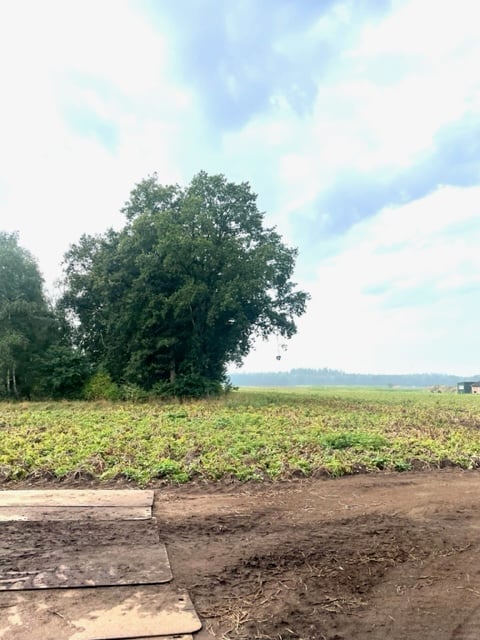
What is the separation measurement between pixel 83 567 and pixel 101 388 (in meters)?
19.4

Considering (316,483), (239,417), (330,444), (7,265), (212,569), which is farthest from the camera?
(7,265)

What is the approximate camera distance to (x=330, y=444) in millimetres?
8484

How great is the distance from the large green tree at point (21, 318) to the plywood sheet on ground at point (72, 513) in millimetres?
17807

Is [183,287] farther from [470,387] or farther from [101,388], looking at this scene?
[470,387]

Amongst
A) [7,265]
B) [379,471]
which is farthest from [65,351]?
[379,471]

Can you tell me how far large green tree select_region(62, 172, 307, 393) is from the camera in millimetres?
20719

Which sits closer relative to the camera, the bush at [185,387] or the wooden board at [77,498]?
the wooden board at [77,498]

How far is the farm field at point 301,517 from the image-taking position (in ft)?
10.1

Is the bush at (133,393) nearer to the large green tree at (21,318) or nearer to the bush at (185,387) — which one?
the bush at (185,387)

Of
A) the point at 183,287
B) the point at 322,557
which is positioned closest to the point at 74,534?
the point at 322,557

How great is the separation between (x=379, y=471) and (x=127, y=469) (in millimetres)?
3894

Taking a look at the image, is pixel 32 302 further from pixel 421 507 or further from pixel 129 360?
pixel 421 507

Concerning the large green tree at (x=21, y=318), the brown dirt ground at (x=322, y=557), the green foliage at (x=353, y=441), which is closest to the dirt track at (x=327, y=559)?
the brown dirt ground at (x=322, y=557)

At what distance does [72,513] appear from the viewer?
494cm
